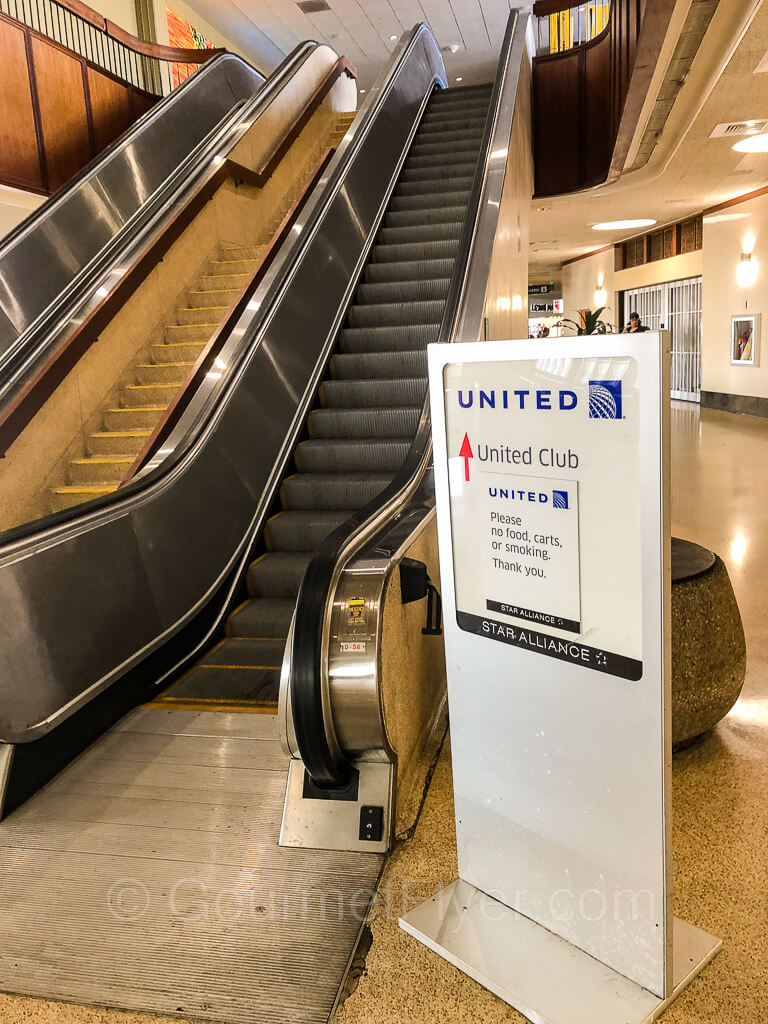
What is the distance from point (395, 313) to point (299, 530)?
2.15m

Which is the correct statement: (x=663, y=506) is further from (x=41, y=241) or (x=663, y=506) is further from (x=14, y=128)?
(x=14, y=128)

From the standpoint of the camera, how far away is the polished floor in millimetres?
1682

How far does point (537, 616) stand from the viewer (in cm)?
170

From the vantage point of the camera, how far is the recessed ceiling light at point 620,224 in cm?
1470

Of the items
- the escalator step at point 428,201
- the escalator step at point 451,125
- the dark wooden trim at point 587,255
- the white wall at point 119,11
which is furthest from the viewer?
the dark wooden trim at point 587,255

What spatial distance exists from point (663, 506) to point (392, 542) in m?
1.23

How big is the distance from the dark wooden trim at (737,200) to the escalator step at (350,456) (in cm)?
1020

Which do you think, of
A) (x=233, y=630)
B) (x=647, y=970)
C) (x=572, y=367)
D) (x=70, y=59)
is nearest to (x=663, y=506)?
(x=572, y=367)

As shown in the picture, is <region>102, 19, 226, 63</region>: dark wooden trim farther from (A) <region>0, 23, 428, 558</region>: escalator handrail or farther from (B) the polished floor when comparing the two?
(B) the polished floor

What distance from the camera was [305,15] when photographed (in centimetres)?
1209

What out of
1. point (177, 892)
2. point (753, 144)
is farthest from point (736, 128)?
point (177, 892)

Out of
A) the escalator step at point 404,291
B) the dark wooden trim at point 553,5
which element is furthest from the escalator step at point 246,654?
the dark wooden trim at point 553,5

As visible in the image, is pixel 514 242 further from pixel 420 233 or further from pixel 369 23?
pixel 369 23

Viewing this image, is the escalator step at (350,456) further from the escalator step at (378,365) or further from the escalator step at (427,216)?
the escalator step at (427,216)
